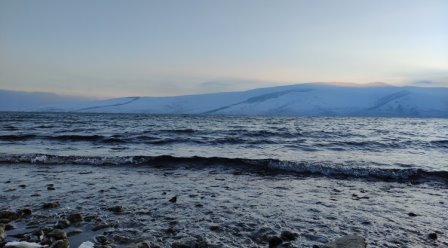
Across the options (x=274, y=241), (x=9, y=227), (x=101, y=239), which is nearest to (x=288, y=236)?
(x=274, y=241)

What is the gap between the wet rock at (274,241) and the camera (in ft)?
21.5

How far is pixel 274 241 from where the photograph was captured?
6617 millimetres

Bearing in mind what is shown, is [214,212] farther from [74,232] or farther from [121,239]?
[74,232]

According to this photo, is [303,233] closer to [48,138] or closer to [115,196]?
[115,196]

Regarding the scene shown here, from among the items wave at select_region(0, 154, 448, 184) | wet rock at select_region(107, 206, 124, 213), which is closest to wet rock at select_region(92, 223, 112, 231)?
wet rock at select_region(107, 206, 124, 213)

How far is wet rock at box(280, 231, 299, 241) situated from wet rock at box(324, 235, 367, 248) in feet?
2.42

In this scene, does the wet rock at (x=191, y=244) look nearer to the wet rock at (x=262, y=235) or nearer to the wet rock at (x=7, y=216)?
the wet rock at (x=262, y=235)

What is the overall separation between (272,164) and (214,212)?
8.62m

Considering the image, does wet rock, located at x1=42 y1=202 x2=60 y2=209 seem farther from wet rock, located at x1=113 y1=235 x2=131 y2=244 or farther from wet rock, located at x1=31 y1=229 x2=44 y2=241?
wet rock, located at x1=113 y1=235 x2=131 y2=244

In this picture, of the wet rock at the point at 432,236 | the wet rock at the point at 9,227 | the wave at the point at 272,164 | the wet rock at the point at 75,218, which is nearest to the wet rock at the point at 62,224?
the wet rock at the point at 75,218

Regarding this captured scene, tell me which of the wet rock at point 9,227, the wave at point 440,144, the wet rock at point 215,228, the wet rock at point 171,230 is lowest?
the wave at point 440,144

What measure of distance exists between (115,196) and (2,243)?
405 centimetres

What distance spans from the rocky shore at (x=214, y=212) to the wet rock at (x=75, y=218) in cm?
2

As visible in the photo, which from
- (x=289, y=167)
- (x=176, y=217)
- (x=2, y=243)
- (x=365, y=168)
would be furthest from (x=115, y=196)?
(x=365, y=168)
